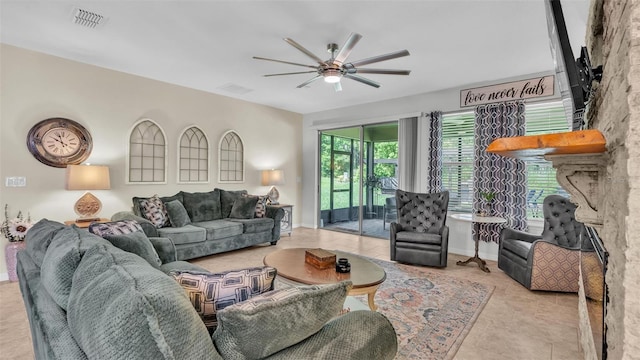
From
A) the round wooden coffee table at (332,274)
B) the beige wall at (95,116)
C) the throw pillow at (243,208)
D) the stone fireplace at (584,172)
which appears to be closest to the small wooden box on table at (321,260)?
the round wooden coffee table at (332,274)

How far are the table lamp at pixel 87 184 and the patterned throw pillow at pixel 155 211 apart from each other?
507 millimetres

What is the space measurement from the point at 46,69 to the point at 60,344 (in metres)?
4.21

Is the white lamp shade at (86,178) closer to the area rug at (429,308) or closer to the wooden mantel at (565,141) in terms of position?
the area rug at (429,308)

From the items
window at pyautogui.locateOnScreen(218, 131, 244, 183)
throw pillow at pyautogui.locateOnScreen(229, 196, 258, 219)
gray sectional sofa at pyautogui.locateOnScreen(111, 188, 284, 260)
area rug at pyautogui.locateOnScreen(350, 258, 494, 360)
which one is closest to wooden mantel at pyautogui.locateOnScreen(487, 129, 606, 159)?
area rug at pyautogui.locateOnScreen(350, 258, 494, 360)

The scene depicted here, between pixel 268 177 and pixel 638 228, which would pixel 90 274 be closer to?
pixel 638 228

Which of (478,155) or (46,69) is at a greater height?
(46,69)

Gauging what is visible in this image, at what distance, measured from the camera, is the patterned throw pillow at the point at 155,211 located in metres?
4.16

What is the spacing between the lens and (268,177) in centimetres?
605

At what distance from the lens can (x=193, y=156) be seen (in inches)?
206

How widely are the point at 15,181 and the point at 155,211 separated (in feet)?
4.95

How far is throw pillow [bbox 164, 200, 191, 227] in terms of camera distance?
4.32 m

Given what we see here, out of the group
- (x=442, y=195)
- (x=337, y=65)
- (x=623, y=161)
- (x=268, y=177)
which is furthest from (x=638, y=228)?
(x=268, y=177)

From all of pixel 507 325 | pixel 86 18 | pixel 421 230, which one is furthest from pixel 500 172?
pixel 86 18

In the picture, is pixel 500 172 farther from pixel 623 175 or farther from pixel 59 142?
pixel 59 142
